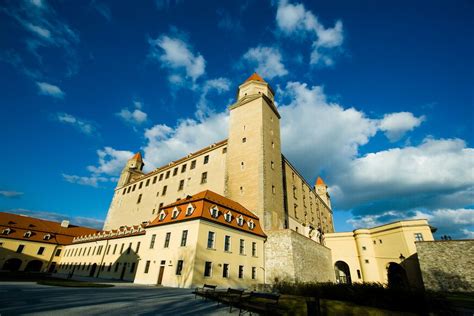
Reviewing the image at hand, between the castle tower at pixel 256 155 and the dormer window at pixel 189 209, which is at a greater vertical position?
the castle tower at pixel 256 155

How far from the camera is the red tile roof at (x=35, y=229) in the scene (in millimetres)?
39719

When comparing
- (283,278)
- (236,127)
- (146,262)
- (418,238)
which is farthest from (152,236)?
(418,238)

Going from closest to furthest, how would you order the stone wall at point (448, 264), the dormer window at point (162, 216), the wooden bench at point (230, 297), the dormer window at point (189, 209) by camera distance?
the wooden bench at point (230, 297), the stone wall at point (448, 264), the dormer window at point (189, 209), the dormer window at point (162, 216)

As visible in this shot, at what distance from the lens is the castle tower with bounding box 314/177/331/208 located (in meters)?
62.0

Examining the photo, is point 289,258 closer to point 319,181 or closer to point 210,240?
point 210,240

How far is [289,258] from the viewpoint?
2347cm

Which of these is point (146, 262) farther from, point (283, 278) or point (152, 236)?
point (283, 278)

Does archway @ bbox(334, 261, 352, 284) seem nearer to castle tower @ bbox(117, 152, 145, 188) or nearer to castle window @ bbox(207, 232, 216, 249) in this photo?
castle window @ bbox(207, 232, 216, 249)

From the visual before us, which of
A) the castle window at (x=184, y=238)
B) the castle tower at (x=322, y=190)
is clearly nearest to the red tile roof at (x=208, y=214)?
the castle window at (x=184, y=238)

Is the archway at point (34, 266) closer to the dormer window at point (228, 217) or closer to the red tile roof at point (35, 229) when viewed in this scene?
the red tile roof at point (35, 229)

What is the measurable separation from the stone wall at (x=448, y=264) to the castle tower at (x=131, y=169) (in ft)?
186

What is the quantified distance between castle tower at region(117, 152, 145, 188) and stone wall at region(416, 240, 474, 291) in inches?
2237

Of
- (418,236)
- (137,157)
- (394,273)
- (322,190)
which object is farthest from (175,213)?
(322,190)

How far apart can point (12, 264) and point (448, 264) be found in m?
60.9
